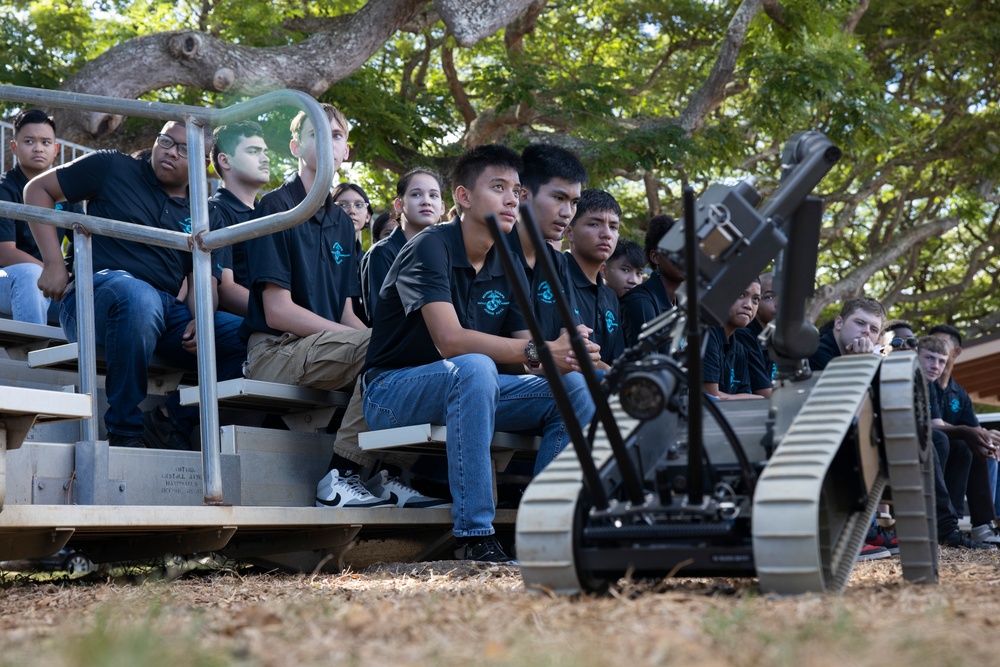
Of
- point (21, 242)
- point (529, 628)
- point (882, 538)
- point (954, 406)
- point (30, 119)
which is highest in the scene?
point (30, 119)

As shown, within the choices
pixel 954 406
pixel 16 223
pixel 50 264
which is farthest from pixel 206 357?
pixel 954 406

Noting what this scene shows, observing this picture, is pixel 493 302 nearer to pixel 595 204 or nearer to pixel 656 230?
pixel 595 204

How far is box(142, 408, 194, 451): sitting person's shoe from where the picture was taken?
5.24 m

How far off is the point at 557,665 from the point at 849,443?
144cm

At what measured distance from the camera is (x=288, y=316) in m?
5.06

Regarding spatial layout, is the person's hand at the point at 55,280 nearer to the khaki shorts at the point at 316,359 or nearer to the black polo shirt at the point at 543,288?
the khaki shorts at the point at 316,359

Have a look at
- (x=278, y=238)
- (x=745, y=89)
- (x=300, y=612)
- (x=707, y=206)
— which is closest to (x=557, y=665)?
(x=300, y=612)

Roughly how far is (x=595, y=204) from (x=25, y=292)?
3.03m

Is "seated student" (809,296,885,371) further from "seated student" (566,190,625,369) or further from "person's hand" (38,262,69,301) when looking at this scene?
"person's hand" (38,262,69,301)

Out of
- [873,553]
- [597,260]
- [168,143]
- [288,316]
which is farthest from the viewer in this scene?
[597,260]

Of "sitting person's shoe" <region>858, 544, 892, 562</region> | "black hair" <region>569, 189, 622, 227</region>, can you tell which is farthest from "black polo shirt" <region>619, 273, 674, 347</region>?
"sitting person's shoe" <region>858, 544, 892, 562</region>

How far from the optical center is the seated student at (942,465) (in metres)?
6.57

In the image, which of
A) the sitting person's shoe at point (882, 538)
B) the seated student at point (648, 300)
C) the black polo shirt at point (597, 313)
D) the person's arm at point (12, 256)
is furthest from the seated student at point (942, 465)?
the person's arm at point (12, 256)

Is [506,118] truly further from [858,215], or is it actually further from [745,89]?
[858,215]
